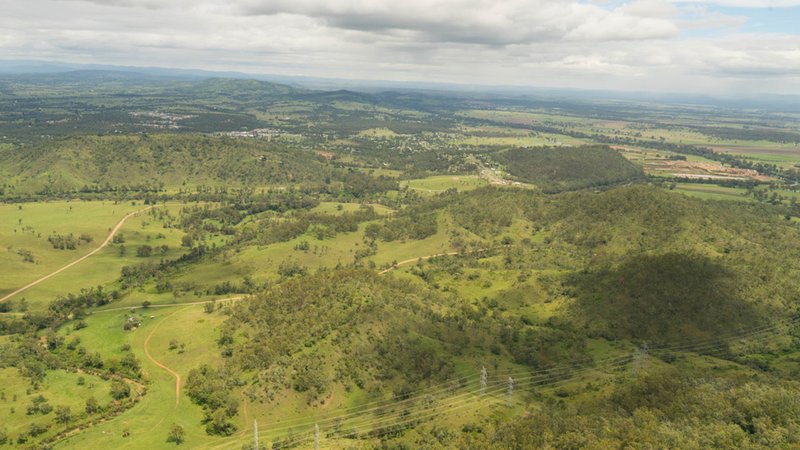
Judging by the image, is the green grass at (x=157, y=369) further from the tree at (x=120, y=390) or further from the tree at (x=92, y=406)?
the tree at (x=92, y=406)

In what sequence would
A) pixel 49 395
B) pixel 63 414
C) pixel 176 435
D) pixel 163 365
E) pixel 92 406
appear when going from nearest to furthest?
1. pixel 176 435
2. pixel 63 414
3. pixel 92 406
4. pixel 49 395
5. pixel 163 365

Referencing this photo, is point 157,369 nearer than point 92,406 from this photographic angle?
No

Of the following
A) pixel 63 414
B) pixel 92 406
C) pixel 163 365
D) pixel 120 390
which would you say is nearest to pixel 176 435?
pixel 92 406

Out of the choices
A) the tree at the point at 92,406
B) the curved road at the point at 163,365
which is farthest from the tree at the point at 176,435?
the tree at the point at 92,406

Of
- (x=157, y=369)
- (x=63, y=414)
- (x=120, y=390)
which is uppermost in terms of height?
(x=120, y=390)

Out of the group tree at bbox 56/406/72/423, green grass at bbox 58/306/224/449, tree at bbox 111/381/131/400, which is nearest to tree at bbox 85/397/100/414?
tree at bbox 56/406/72/423

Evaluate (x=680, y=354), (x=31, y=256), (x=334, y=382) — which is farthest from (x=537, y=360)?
(x=31, y=256)

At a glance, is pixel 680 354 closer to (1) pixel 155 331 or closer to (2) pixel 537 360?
(2) pixel 537 360

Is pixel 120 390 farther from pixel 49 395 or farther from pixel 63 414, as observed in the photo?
pixel 49 395

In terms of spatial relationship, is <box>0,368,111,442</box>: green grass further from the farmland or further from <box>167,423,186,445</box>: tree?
<box>167,423,186,445</box>: tree
